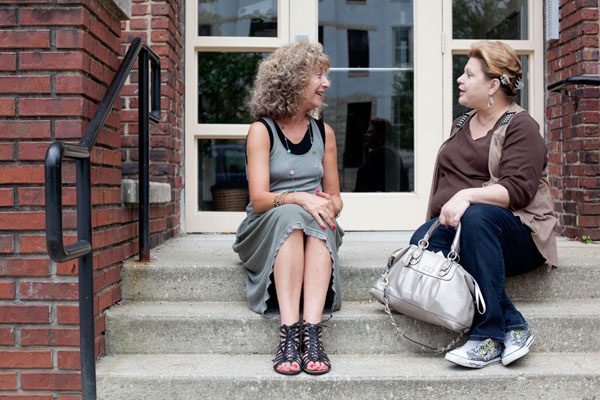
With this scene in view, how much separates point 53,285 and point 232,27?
94.7 inches

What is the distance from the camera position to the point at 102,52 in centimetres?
264

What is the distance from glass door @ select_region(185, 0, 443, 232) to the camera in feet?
13.7

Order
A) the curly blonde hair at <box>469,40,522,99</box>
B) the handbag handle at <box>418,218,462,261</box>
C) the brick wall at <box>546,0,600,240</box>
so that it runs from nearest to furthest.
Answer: the handbag handle at <box>418,218,462,261</box>, the curly blonde hair at <box>469,40,522,99</box>, the brick wall at <box>546,0,600,240</box>

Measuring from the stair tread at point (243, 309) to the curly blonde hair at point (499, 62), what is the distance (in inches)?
39.2

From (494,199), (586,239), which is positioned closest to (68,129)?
(494,199)

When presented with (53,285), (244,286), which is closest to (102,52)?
(53,285)

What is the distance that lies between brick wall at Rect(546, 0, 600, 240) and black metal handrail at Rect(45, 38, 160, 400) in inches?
100

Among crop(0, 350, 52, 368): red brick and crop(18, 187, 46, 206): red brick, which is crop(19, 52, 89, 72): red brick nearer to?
crop(18, 187, 46, 206): red brick

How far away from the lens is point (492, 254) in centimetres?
244

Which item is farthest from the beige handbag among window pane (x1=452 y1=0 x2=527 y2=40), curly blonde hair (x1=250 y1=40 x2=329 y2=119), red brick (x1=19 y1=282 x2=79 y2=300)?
window pane (x1=452 y1=0 x2=527 y2=40)

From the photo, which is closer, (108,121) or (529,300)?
(108,121)

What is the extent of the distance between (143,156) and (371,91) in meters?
1.94

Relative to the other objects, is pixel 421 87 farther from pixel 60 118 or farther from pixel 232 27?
pixel 60 118

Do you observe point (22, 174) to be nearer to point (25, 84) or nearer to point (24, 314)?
point (25, 84)
